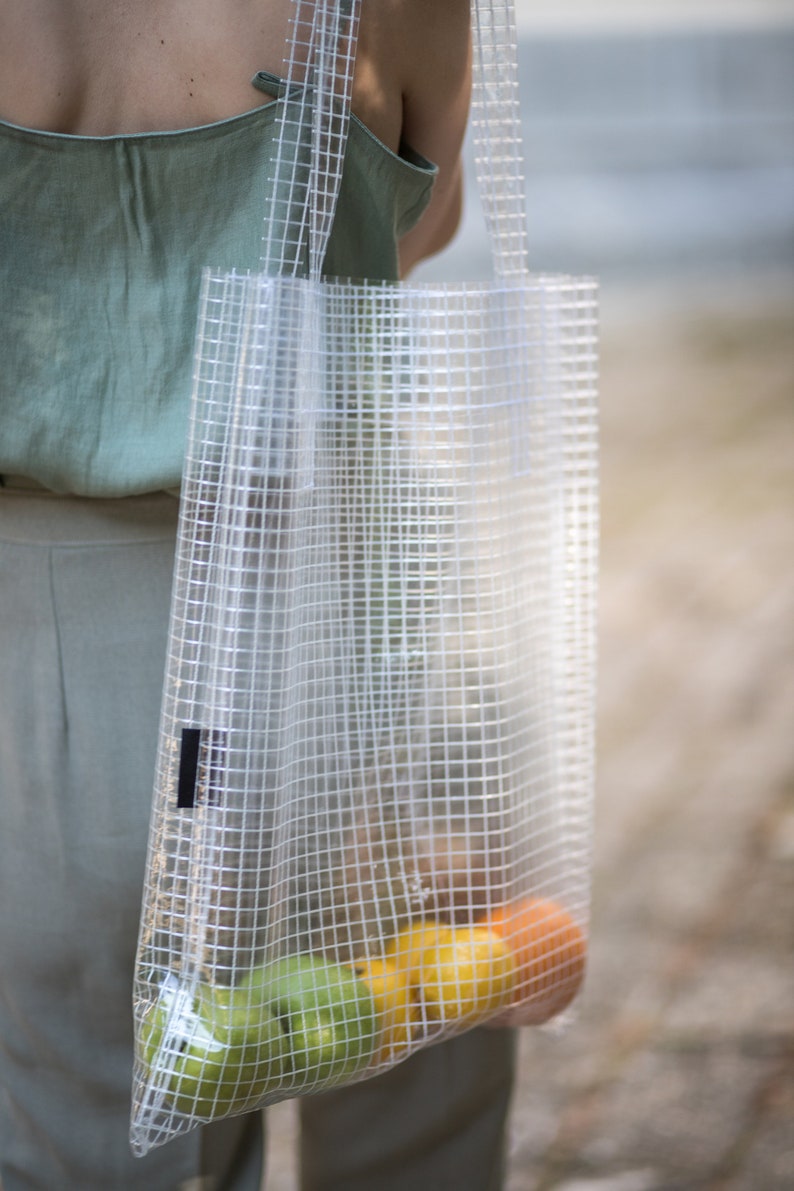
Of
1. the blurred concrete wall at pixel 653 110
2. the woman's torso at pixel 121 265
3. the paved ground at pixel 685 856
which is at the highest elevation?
the blurred concrete wall at pixel 653 110

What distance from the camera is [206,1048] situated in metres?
0.89

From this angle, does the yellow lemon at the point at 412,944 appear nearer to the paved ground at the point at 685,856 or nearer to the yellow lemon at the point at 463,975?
the yellow lemon at the point at 463,975

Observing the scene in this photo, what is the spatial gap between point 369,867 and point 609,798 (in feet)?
5.69

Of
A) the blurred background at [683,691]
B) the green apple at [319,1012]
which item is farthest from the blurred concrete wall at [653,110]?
the green apple at [319,1012]

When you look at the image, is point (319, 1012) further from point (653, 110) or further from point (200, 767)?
point (653, 110)

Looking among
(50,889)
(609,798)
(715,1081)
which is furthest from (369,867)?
(609,798)

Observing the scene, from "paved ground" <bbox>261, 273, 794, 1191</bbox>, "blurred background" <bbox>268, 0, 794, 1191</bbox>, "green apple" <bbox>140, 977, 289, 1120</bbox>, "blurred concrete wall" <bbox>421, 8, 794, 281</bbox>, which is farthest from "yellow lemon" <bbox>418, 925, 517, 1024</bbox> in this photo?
"blurred concrete wall" <bbox>421, 8, 794, 281</bbox>

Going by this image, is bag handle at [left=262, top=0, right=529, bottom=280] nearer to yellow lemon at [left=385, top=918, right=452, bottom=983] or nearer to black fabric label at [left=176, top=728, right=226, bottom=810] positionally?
black fabric label at [left=176, top=728, right=226, bottom=810]

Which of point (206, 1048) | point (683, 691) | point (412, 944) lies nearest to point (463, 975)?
point (412, 944)

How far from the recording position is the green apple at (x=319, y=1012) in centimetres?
93

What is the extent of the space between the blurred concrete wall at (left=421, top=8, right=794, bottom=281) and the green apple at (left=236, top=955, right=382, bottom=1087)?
8153mm

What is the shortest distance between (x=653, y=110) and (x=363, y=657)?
31.3 ft

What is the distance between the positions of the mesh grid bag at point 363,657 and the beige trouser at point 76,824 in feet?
0.41

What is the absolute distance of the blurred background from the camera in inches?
70.6
